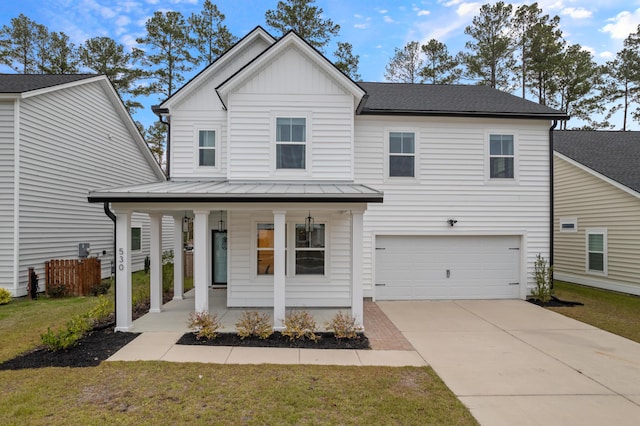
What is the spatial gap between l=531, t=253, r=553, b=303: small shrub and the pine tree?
613 inches

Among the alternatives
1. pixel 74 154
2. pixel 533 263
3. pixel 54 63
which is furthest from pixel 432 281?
pixel 54 63

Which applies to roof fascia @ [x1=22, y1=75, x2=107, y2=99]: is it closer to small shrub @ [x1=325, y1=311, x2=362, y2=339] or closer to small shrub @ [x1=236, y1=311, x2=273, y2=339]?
small shrub @ [x1=236, y1=311, x2=273, y2=339]

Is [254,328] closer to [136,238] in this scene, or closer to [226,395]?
[226,395]

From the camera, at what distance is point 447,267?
32.7 feet

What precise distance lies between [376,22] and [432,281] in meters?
13.8

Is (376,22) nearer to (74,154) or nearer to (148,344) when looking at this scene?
(74,154)

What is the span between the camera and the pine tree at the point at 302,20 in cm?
1859

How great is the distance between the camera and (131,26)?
19391mm

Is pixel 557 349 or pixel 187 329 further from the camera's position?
pixel 187 329

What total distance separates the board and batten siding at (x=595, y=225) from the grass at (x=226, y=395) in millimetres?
9944

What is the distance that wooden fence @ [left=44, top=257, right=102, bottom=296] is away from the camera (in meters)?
10.0

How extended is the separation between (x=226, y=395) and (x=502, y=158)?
9.67 meters

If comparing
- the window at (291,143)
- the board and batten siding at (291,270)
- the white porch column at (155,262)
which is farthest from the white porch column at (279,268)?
the white porch column at (155,262)

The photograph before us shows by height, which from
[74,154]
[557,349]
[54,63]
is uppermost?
[54,63]
